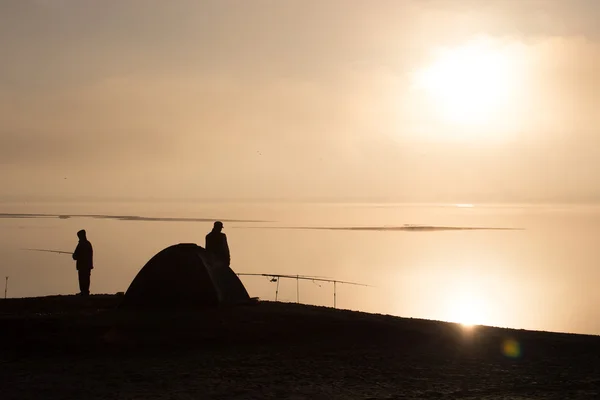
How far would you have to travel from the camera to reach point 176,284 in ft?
56.0

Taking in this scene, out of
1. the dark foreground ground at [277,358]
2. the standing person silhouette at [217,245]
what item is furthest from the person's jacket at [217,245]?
the dark foreground ground at [277,358]

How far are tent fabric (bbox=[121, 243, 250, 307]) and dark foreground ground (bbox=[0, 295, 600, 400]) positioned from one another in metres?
0.80

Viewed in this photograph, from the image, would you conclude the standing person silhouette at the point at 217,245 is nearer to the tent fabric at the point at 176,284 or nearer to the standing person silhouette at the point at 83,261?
the tent fabric at the point at 176,284

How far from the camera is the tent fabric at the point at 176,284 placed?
16984mm

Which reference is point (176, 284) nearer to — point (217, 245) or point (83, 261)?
point (217, 245)

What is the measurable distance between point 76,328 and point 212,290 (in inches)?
161

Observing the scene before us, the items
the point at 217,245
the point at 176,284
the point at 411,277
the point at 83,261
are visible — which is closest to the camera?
the point at 176,284

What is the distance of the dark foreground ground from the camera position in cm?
931

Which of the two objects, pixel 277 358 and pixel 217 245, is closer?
pixel 277 358

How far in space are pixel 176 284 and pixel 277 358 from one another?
6303 millimetres

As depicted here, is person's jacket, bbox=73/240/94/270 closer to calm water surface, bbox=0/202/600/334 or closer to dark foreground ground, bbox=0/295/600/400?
dark foreground ground, bbox=0/295/600/400

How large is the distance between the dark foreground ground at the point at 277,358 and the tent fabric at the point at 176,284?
804mm

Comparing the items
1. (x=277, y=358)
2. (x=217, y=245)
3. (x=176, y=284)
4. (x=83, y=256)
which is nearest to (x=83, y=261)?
(x=83, y=256)

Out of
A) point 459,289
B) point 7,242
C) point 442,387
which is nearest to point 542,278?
point 459,289
